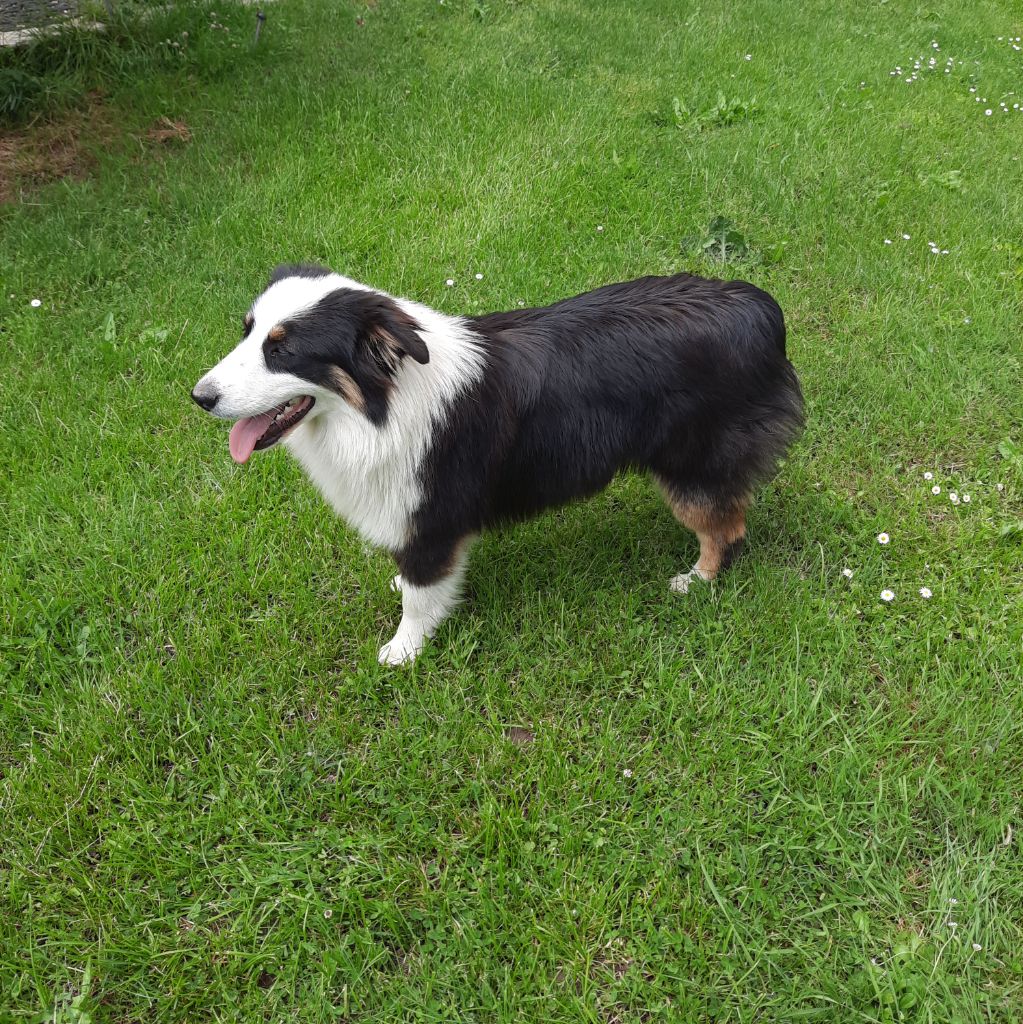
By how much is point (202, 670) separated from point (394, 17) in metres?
6.45

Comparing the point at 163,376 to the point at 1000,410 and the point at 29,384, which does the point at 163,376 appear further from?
the point at 1000,410

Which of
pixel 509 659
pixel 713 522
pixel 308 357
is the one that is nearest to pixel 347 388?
pixel 308 357

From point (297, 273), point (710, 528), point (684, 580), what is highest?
point (297, 273)

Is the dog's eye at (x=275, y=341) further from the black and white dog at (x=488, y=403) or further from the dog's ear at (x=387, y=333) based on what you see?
the dog's ear at (x=387, y=333)

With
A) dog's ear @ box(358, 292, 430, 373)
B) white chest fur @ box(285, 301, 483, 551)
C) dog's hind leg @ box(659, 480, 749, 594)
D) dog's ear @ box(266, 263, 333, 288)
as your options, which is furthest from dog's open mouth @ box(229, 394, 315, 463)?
dog's hind leg @ box(659, 480, 749, 594)

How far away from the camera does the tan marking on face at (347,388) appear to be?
7.30ft

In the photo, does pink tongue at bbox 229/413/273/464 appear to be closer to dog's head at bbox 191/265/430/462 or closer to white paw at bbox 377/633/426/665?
dog's head at bbox 191/265/430/462

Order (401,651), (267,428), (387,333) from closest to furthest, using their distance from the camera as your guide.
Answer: (387,333) → (267,428) → (401,651)

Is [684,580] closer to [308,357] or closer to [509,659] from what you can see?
[509,659]

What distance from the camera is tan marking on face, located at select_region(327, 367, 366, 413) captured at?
223cm

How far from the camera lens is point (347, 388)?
2.26 metres

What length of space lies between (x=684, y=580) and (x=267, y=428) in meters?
1.73

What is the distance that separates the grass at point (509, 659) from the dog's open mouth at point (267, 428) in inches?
31.5

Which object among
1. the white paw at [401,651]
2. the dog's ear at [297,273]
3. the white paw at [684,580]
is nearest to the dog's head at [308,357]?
the dog's ear at [297,273]
